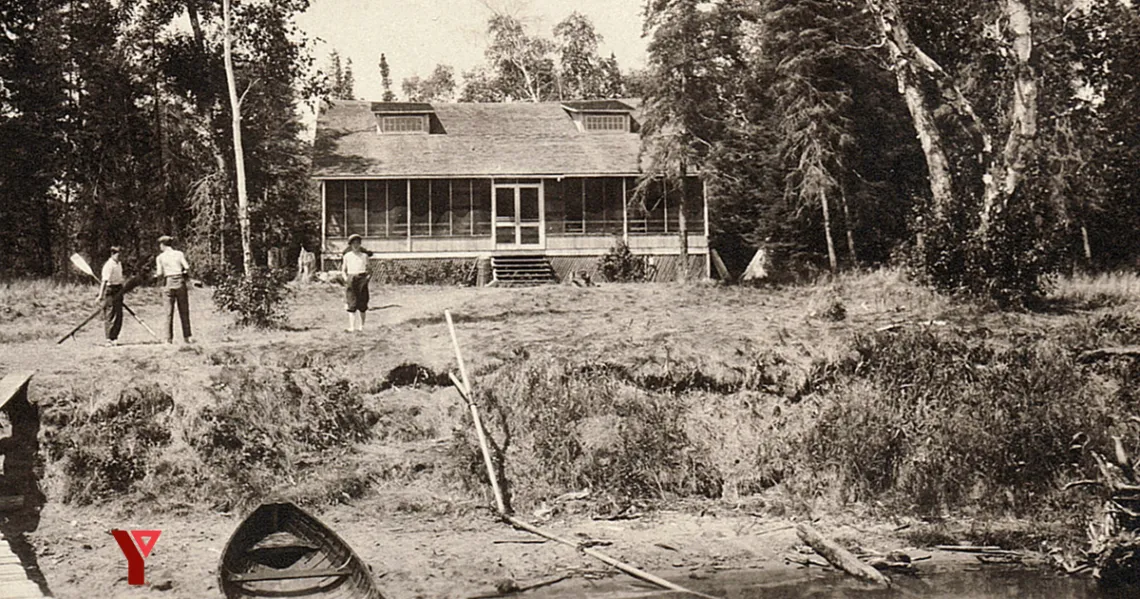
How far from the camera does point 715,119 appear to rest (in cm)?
3188

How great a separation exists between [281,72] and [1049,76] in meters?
23.2

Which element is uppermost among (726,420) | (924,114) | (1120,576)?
(924,114)

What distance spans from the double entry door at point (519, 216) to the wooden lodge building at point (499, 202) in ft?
0.10

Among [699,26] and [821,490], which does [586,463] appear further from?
[699,26]

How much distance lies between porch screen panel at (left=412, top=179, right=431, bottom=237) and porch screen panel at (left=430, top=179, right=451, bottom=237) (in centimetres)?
13

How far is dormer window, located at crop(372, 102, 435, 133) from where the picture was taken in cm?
3475

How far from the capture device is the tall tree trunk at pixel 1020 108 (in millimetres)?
20844

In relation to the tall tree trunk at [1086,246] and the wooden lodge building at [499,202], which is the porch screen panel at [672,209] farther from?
the tall tree trunk at [1086,246]

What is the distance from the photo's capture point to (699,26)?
2944 centimetres

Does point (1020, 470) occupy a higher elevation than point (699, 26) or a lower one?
lower

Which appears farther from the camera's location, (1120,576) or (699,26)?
(699,26)

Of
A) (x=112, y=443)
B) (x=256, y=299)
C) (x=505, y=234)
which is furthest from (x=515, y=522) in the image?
(x=505, y=234)

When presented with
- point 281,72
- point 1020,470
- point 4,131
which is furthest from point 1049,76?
point 4,131

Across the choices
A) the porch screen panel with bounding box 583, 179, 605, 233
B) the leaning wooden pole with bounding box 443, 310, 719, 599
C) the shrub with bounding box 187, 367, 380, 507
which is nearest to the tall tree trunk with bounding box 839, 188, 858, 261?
the porch screen panel with bounding box 583, 179, 605, 233
